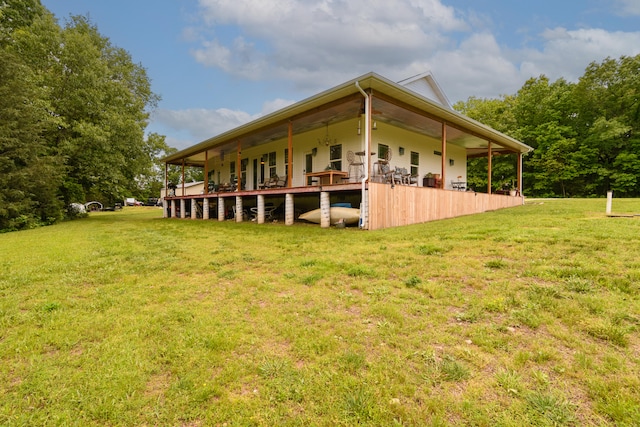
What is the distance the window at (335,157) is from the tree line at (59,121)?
38.7 ft

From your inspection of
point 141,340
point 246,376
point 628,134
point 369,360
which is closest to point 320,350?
point 369,360

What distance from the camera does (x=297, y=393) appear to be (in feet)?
6.36

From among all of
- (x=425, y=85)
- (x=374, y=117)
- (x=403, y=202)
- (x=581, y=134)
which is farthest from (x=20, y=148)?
(x=581, y=134)

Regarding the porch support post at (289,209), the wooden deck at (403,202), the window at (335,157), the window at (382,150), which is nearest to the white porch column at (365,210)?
the wooden deck at (403,202)

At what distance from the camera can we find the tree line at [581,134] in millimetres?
24859

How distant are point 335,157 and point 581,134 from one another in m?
27.7

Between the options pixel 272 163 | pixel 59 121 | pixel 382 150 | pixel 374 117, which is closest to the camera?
pixel 374 117

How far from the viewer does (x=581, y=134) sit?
27656 millimetres

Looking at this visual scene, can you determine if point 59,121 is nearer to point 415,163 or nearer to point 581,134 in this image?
point 415,163

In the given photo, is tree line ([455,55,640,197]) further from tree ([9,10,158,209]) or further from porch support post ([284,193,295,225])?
tree ([9,10,158,209])

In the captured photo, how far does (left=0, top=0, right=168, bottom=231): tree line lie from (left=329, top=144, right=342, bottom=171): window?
11.8 metres

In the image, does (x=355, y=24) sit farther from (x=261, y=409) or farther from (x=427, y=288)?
(x=261, y=409)

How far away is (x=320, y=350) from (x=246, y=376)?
22.9 inches

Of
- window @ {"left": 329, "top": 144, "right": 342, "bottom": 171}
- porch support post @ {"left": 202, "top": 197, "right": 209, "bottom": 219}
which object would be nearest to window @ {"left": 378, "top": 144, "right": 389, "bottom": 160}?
window @ {"left": 329, "top": 144, "right": 342, "bottom": 171}
